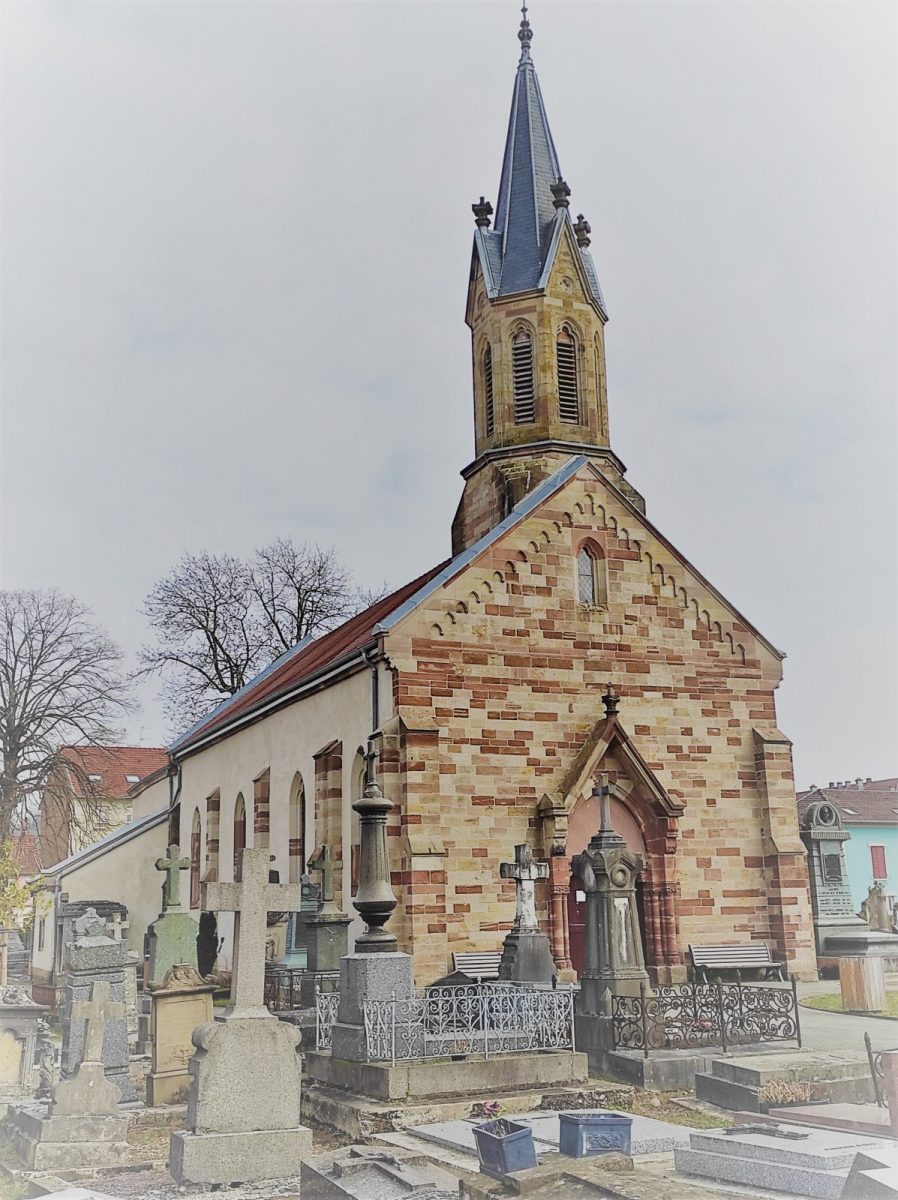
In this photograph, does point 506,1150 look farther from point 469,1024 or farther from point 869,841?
point 869,841

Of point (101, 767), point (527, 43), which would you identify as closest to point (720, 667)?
point (527, 43)

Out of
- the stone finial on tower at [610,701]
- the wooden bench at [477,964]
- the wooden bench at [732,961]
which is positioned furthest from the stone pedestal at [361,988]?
the wooden bench at [732,961]

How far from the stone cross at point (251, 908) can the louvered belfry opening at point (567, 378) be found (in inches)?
674

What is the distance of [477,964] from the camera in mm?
18766

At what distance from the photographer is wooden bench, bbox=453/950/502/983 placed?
1856 cm

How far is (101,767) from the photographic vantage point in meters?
60.5

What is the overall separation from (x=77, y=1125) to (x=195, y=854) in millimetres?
23789

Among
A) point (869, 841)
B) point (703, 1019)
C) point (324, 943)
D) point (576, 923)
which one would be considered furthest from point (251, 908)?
point (869, 841)

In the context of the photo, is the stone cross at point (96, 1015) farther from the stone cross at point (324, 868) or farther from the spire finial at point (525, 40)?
the spire finial at point (525, 40)

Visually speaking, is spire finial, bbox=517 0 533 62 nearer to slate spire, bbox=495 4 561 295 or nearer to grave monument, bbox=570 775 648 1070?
slate spire, bbox=495 4 561 295

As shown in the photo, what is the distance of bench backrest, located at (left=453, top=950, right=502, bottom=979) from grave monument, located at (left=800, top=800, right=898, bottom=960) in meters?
8.10

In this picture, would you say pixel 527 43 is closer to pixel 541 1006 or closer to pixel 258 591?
pixel 258 591

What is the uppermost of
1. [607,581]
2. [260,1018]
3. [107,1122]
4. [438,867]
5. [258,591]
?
[258,591]

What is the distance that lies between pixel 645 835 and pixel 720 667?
12.1ft
